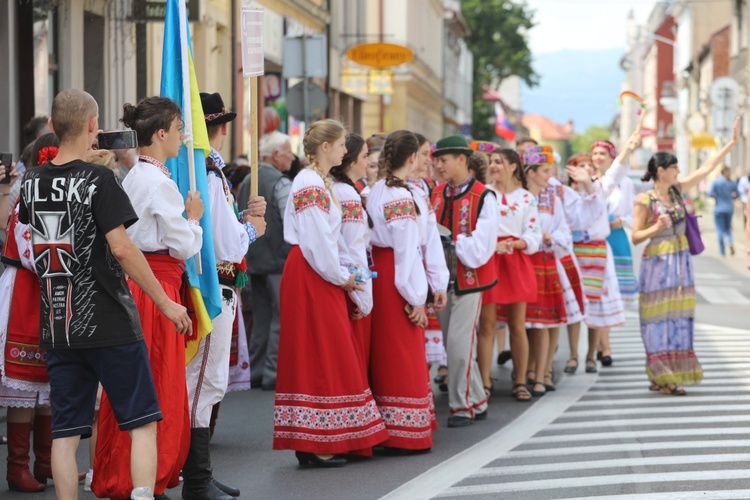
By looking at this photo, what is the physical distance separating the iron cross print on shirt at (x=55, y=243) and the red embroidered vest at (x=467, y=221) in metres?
4.52

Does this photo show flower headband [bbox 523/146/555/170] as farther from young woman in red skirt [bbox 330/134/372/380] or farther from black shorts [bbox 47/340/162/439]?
black shorts [bbox 47/340/162/439]

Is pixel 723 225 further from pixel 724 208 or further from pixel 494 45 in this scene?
pixel 494 45

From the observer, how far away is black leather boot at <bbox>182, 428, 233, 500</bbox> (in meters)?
6.96

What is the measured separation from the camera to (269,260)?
38.7 feet

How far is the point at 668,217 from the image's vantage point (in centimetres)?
1100

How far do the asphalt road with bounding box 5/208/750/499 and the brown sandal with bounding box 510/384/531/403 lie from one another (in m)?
0.07

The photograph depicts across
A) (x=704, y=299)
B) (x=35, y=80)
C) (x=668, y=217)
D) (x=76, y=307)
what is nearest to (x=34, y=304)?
(x=76, y=307)

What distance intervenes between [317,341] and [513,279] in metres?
3.16

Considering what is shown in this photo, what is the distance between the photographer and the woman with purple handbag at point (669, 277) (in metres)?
11.1

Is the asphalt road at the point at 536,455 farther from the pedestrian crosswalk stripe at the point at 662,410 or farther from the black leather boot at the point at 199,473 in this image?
the black leather boot at the point at 199,473

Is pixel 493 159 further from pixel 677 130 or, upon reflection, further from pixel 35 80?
pixel 677 130

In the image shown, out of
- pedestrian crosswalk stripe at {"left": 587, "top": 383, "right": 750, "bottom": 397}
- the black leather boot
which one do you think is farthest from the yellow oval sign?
the black leather boot

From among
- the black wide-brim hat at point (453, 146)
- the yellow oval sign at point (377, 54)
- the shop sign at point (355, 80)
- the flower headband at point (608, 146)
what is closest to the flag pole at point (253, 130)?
the black wide-brim hat at point (453, 146)

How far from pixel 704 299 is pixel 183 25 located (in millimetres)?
14518
